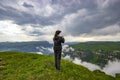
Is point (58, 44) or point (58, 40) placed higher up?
point (58, 40)

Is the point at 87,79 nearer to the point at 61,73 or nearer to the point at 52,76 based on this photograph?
the point at 61,73

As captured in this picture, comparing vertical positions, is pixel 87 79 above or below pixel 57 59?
below

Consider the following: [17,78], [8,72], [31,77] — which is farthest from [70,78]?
[8,72]

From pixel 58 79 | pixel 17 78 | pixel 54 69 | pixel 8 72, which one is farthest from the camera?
pixel 8 72

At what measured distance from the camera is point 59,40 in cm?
2755

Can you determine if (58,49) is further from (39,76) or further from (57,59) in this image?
(39,76)

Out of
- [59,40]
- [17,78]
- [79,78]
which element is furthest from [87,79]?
[17,78]

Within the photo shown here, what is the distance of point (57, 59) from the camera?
27.8m

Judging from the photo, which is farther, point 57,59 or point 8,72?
point 8,72

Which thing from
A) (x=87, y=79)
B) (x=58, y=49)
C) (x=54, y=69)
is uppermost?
(x=58, y=49)

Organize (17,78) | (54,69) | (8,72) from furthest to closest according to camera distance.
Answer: (8,72) → (54,69) → (17,78)

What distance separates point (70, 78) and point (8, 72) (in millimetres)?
12124

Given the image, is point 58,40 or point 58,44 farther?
point 58,44

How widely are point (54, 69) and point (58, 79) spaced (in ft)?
12.7
